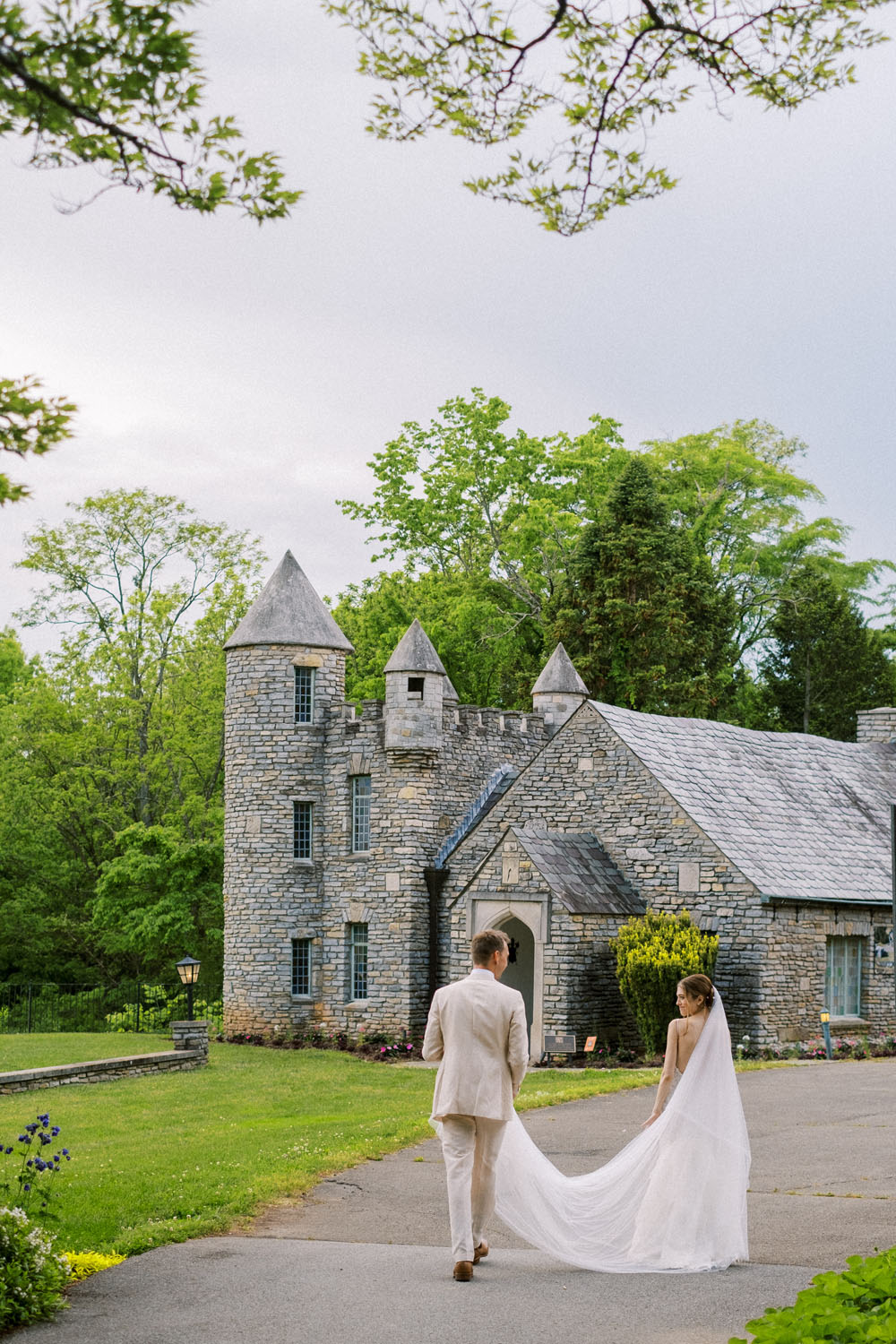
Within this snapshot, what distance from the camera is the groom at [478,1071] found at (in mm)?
8500

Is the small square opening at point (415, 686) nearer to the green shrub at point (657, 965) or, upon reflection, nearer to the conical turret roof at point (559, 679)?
the conical turret roof at point (559, 679)

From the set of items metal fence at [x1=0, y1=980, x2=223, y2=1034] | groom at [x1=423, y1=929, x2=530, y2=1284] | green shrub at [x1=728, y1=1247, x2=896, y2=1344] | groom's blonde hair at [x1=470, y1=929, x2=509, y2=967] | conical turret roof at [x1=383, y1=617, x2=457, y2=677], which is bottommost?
metal fence at [x1=0, y1=980, x2=223, y2=1034]

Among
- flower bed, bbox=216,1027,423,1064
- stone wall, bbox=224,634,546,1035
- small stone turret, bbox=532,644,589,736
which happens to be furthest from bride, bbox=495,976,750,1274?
small stone turret, bbox=532,644,589,736

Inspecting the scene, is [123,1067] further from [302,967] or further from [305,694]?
[305,694]

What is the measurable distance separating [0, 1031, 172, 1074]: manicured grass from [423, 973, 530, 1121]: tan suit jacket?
1783 centimetres

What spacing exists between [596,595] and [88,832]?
18.6 m

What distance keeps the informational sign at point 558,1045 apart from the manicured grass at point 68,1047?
23.9ft

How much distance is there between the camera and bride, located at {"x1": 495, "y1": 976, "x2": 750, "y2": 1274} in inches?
340

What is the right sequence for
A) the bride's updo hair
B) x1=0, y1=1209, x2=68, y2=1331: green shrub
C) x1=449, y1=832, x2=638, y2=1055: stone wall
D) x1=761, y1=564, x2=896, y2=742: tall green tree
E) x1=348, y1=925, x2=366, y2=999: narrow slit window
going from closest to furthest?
1. x1=0, y1=1209, x2=68, y2=1331: green shrub
2. the bride's updo hair
3. x1=449, y1=832, x2=638, y2=1055: stone wall
4. x1=348, y1=925, x2=366, y2=999: narrow slit window
5. x1=761, y1=564, x2=896, y2=742: tall green tree

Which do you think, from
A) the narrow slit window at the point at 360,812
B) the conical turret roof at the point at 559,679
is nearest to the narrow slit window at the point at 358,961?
the narrow slit window at the point at 360,812

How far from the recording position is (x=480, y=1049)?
28.3ft

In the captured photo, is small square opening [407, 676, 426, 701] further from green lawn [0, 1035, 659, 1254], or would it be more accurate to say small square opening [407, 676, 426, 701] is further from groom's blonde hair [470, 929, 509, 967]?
groom's blonde hair [470, 929, 509, 967]

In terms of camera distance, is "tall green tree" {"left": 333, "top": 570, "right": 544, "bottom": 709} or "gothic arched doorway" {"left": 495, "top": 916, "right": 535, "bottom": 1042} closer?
"gothic arched doorway" {"left": 495, "top": 916, "right": 535, "bottom": 1042}

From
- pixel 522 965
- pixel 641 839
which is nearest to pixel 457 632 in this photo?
pixel 522 965
